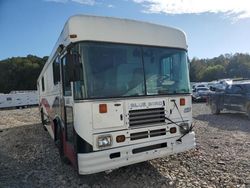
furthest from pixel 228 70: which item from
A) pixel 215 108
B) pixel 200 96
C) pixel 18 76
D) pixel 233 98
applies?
pixel 233 98

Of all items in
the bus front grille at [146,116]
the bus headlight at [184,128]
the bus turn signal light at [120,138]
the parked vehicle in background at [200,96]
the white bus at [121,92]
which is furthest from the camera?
the parked vehicle in background at [200,96]

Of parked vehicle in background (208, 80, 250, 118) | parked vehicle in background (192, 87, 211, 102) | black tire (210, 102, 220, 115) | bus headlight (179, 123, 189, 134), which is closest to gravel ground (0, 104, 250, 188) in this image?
bus headlight (179, 123, 189, 134)

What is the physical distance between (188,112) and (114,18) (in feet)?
8.40

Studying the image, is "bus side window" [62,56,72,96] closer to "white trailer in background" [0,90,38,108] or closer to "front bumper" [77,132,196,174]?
"front bumper" [77,132,196,174]

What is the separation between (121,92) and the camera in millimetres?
4816

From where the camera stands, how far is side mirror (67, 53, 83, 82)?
14.5 feet

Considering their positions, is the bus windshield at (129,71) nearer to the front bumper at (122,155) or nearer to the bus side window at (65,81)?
the bus side window at (65,81)

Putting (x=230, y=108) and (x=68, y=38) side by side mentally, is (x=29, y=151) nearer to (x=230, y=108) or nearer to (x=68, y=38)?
(x=68, y=38)

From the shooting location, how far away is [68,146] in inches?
213

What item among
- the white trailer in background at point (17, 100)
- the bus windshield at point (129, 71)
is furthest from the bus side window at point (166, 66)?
the white trailer in background at point (17, 100)

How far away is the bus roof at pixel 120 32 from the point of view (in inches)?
180

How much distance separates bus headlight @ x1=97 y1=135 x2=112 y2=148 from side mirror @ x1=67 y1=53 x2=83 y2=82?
1129 mm

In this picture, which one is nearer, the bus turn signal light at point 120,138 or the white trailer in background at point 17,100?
the bus turn signal light at point 120,138

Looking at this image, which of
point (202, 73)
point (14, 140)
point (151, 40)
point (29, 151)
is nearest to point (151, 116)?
point (151, 40)
